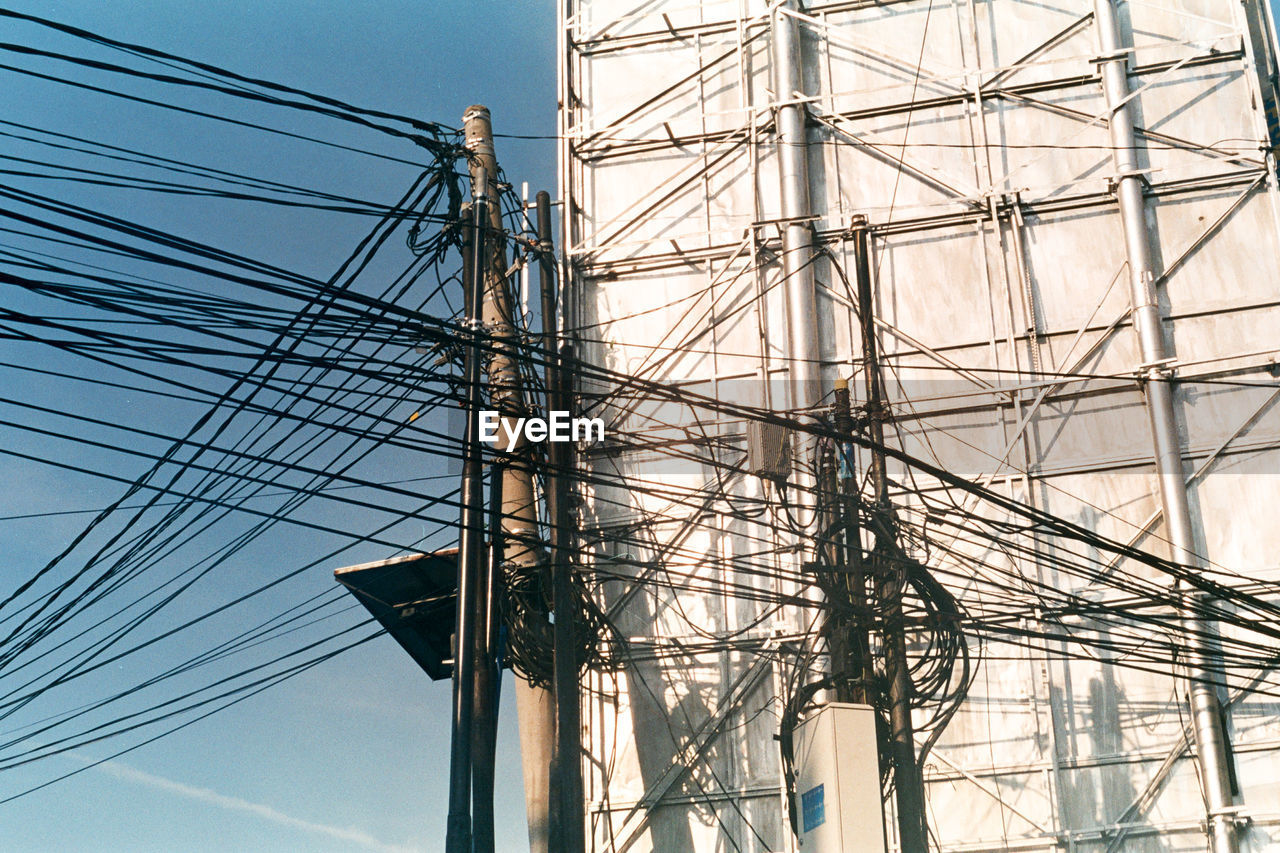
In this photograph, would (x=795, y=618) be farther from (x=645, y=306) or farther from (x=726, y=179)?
(x=726, y=179)

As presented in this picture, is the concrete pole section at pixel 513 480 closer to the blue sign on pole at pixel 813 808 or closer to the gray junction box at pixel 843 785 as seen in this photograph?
the blue sign on pole at pixel 813 808

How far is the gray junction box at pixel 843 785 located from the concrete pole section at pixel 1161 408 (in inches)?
118

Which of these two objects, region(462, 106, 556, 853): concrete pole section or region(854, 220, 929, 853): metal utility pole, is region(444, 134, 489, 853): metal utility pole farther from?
region(854, 220, 929, 853): metal utility pole

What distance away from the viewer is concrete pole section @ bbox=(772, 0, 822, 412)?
1334cm

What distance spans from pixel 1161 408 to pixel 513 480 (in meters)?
6.06

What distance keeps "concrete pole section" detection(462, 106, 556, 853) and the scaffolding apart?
0.77m

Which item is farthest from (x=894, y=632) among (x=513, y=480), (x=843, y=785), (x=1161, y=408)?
(x=1161, y=408)

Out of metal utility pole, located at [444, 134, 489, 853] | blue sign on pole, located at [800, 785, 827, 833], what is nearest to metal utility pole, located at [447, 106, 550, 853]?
metal utility pole, located at [444, 134, 489, 853]

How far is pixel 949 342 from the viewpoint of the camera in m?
13.3

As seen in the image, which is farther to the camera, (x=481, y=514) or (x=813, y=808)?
(x=481, y=514)

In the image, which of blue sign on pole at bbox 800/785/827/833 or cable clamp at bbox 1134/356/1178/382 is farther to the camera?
cable clamp at bbox 1134/356/1178/382

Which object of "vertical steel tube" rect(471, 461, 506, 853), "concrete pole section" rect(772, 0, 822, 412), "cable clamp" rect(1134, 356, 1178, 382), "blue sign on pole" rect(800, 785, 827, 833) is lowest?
"blue sign on pole" rect(800, 785, 827, 833)

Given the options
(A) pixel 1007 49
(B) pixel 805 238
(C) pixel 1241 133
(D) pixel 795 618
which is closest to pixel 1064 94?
(A) pixel 1007 49

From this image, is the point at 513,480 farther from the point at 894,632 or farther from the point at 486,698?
the point at 894,632
